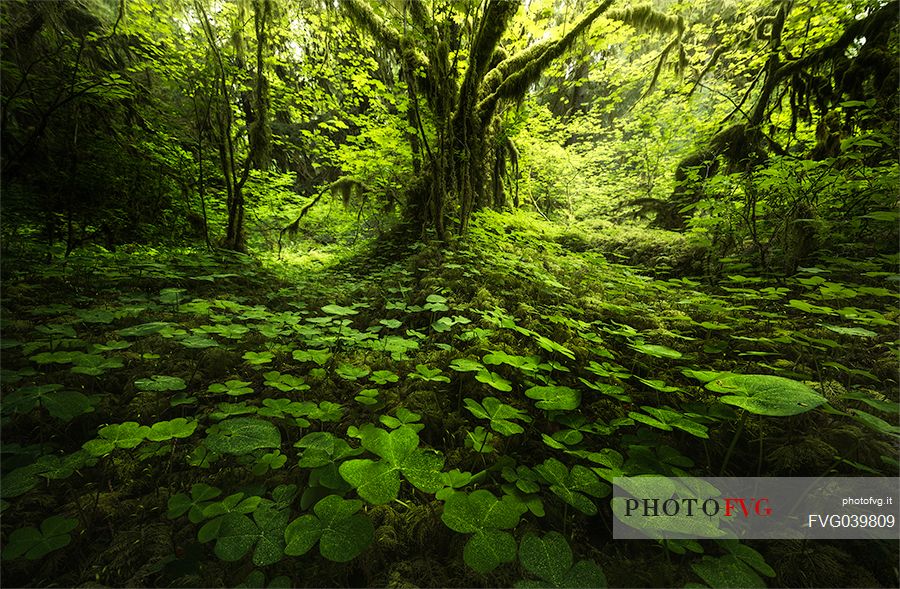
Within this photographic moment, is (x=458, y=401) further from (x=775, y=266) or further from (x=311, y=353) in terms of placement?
(x=775, y=266)

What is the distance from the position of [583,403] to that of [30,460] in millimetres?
2913

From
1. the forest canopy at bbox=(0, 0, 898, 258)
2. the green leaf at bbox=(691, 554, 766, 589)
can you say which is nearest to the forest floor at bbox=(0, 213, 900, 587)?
the green leaf at bbox=(691, 554, 766, 589)

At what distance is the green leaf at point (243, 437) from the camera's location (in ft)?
4.17

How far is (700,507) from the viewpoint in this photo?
1.15 meters

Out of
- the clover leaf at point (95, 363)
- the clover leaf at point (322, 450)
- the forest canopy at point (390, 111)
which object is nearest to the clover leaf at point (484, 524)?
the clover leaf at point (322, 450)

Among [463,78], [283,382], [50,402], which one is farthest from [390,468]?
[463,78]

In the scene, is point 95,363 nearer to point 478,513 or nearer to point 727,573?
point 478,513

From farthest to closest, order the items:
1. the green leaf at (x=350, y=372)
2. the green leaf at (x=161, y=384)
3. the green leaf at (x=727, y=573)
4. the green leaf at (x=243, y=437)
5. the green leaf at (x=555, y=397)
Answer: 1. the green leaf at (x=350, y=372)
2. the green leaf at (x=161, y=384)
3. the green leaf at (x=555, y=397)
4. the green leaf at (x=243, y=437)
5. the green leaf at (x=727, y=573)

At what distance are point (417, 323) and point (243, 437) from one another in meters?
2.05

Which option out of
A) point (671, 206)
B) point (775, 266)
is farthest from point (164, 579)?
point (671, 206)

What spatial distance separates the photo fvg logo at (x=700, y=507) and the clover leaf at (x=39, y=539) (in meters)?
2.07

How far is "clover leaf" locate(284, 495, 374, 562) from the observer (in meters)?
0.98

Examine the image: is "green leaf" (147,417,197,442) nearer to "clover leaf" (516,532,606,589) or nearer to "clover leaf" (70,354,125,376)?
"clover leaf" (70,354,125,376)

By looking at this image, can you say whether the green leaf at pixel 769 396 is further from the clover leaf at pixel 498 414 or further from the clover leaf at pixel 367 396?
the clover leaf at pixel 367 396
